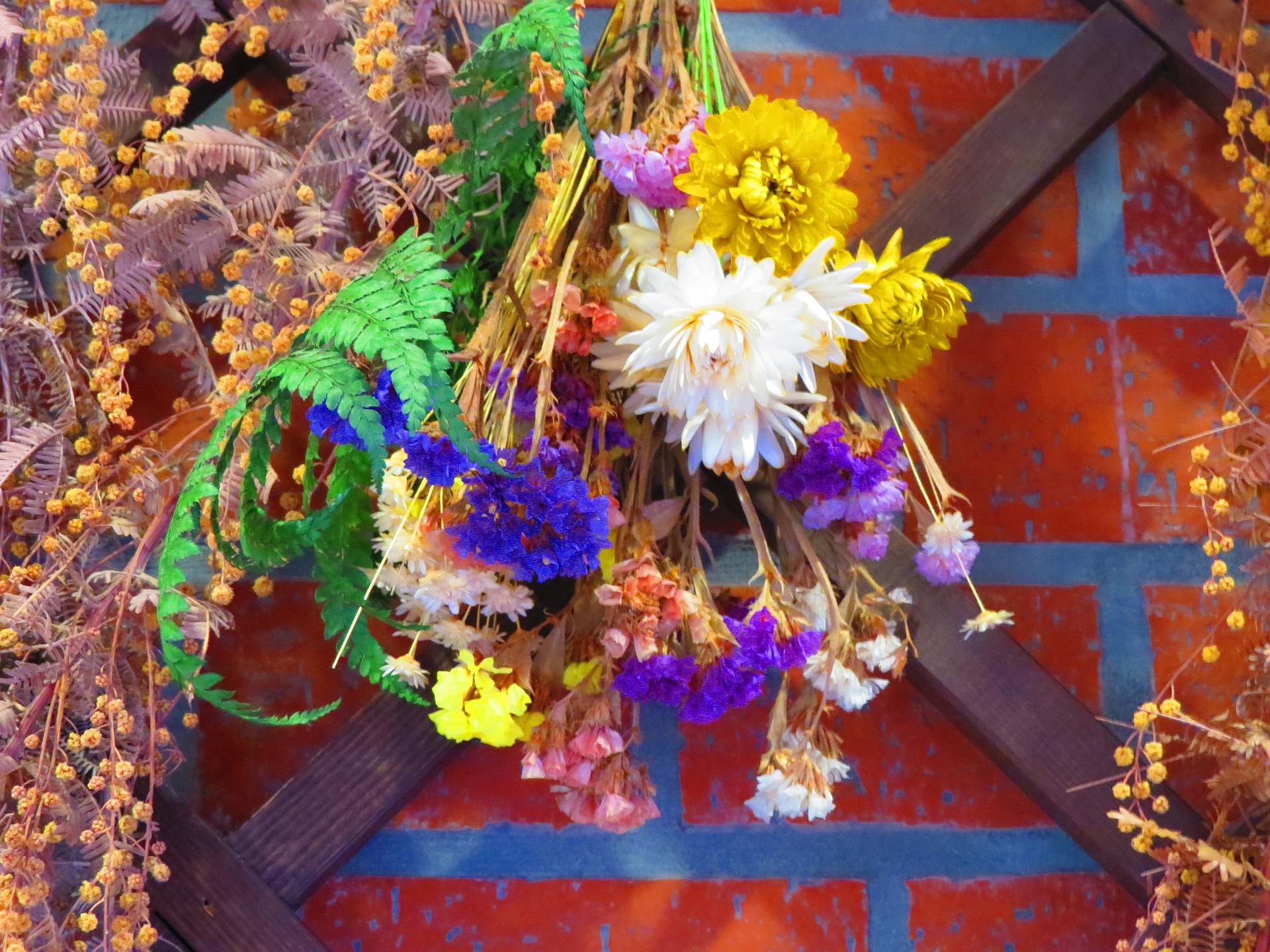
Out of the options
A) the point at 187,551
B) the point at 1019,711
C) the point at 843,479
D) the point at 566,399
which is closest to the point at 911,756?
the point at 1019,711

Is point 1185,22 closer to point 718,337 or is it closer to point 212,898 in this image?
point 718,337

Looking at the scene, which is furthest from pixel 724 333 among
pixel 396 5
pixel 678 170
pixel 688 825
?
pixel 688 825

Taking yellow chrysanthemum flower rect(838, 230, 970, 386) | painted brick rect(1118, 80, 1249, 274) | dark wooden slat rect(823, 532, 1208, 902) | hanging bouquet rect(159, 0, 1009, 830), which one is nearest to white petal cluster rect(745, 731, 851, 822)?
hanging bouquet rect(159, 0, 1009, 830)

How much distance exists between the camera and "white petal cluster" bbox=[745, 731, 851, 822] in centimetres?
65

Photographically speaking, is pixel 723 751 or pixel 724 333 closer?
pixel 724 333

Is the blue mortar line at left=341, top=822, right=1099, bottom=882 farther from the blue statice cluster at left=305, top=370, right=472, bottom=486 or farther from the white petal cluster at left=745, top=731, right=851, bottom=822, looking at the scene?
the blue statice cluster at left=305, top=370, right=472, bottom=486

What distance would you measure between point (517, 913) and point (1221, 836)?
525 mm

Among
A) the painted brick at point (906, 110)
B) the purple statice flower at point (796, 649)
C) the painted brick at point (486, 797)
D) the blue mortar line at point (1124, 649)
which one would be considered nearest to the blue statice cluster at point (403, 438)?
the purple statice flower at point (796, 649)

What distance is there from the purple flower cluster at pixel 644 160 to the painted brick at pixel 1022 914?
0.58 meters

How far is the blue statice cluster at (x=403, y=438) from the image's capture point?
52 cm

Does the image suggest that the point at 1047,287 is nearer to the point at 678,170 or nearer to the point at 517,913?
the point at 678,170

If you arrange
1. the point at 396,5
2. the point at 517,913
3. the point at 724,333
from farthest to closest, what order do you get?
the point at 517,913, the point at 396,5, the point at 724,333

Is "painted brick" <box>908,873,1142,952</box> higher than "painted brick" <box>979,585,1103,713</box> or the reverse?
the reverse

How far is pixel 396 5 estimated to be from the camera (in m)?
0.68
